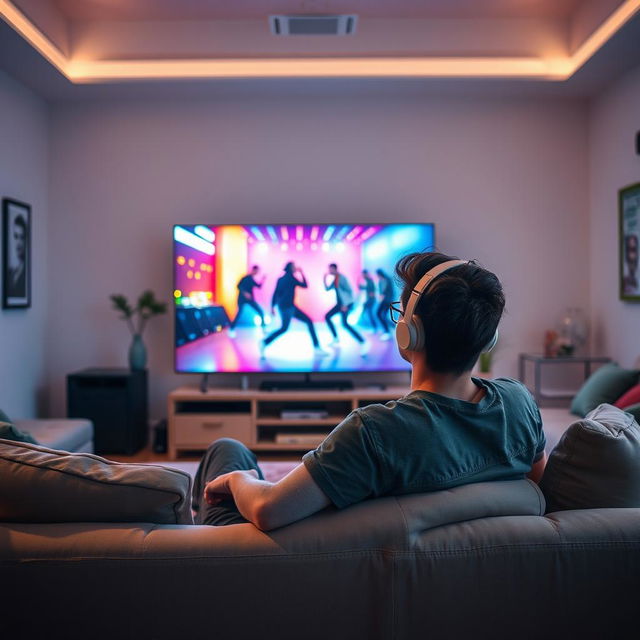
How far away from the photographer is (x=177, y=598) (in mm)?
1015

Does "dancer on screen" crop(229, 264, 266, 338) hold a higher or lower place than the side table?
higher

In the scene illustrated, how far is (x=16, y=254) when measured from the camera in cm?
390

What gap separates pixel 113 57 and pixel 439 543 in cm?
386

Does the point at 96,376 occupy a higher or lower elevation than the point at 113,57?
lower

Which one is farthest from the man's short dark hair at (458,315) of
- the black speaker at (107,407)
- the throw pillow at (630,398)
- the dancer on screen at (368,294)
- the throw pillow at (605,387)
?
the black speaker at (107,407)

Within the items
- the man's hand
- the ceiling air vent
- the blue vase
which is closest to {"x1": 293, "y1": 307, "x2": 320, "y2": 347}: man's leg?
the blue vase

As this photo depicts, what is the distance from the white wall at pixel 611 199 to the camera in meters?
3.79

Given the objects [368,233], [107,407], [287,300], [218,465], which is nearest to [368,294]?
[368,233]

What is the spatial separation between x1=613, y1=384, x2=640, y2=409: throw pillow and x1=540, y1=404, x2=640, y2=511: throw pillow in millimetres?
1871

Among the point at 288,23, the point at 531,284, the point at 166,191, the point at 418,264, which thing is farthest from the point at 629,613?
the point at 166,191

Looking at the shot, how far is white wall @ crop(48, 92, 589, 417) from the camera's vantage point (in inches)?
171

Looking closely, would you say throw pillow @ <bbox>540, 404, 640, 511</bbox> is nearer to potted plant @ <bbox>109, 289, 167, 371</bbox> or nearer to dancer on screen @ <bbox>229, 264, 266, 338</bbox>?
dancer on screen @ <bbox>229, 264, 266, 338</bbox>

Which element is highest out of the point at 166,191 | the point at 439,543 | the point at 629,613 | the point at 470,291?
the point at 166,191

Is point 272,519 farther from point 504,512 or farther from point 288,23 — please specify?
point 288,23
